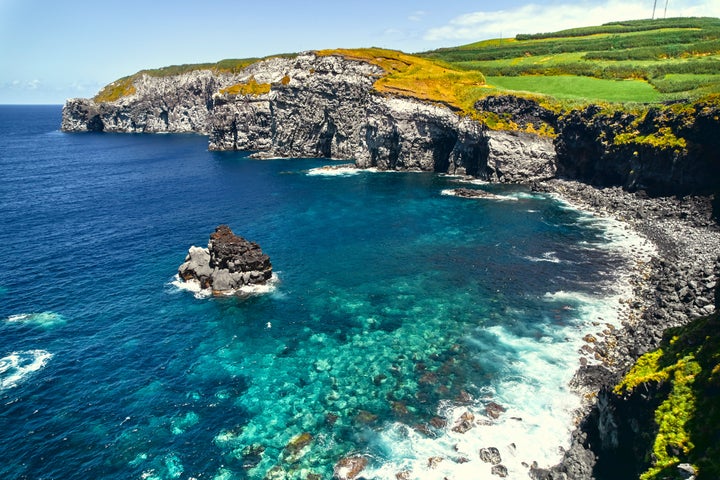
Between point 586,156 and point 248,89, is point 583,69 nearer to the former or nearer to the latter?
point 586,156

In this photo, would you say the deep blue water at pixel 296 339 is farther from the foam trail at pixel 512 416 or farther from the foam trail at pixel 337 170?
the foam trail at pixel 337 170

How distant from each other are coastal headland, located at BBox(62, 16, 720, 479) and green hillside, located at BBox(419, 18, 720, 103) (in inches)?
537

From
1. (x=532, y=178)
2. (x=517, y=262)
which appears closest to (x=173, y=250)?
(x=517, y=262)

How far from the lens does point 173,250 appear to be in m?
71.5

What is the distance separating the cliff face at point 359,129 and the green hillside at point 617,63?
2225 centimetres

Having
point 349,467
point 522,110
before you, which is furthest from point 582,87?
point 349,467

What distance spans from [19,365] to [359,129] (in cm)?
11215

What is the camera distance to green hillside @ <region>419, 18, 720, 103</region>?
104688mm

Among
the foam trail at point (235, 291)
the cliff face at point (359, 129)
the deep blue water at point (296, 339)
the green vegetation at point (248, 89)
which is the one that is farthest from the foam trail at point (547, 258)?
the green vegetation at point (248, 89)

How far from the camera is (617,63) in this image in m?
127

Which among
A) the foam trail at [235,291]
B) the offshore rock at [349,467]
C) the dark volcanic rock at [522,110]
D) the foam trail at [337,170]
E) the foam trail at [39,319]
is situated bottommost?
the offshore rock at [349,467]

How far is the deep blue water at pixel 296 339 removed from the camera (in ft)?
107

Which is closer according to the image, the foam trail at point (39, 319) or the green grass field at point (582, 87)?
the foam trail at point (39, 319)

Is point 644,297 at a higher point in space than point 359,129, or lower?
lower
